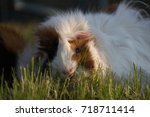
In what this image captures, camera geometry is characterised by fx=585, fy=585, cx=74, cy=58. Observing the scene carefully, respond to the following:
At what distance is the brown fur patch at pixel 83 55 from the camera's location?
4129mm

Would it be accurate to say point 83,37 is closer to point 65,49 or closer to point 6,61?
point 65,49

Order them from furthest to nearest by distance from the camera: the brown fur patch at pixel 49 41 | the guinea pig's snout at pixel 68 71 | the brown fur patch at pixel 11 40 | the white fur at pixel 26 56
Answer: the brown fur patch at pixel 11 40
the white fur at pixel 26 56
the brown fur patch at pixel 49 41
the guinea pig's snout at pixel 68 71

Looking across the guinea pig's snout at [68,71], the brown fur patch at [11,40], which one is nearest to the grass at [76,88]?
the guinea pig's snout at [68,71]

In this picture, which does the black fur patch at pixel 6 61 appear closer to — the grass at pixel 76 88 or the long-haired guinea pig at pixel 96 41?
the grass at pixel 76 88

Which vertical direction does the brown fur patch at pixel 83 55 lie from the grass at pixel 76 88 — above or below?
above

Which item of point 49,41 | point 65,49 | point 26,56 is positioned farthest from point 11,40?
point 65,49

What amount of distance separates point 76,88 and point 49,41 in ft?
1.29

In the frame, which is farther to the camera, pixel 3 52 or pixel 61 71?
pixel 3 52

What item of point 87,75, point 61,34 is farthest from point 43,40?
point 87,75

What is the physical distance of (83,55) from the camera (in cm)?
416

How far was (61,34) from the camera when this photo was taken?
13.8 feet

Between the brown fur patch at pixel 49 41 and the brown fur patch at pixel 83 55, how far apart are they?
0.39ft

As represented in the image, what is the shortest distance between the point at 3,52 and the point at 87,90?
2.81ft

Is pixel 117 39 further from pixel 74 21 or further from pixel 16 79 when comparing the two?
pixel 16 79
